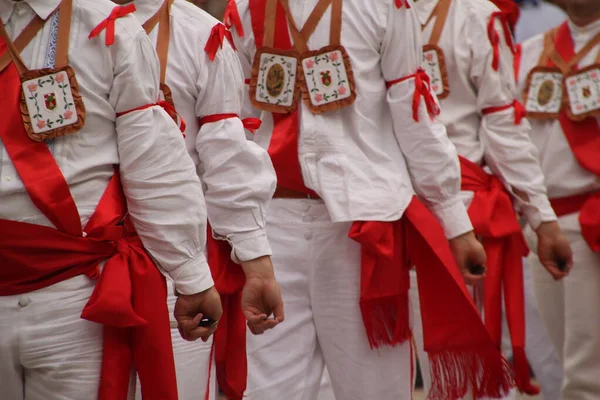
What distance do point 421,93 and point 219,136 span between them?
2.21 ft

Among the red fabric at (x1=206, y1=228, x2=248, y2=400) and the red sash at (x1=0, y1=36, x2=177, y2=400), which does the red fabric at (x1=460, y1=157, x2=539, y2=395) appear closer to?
the red fabric at (x1=206, y1=228, x2=248, y2=400)

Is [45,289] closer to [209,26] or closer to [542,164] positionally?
[209,26]

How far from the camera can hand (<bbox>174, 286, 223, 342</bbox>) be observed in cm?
248

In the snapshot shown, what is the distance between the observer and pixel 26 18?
7.73ft

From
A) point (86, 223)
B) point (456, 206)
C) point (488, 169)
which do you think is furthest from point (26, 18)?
point (488, 169)

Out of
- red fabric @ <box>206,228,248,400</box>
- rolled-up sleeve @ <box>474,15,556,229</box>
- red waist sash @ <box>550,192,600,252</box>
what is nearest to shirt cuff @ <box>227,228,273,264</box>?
red fabric @ <box>206,228,248,400</box>

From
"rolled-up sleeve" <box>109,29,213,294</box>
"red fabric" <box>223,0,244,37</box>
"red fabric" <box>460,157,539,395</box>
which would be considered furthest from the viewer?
"red fabric" <box>460,157,539,395</box>

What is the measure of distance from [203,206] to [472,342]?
47.9 inches

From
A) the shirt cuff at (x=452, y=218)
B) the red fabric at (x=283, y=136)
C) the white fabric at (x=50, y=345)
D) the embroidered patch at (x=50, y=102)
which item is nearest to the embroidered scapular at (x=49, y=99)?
the embroidered patch at (x=50, y=102)

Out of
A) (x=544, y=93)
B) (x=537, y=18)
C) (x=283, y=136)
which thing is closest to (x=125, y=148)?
(x=283, y=136)

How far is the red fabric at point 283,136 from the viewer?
3.23 metres

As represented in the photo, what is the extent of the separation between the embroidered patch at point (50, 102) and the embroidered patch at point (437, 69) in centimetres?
186

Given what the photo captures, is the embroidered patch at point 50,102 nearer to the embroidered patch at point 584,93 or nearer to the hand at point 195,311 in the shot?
the hand at point 195,311

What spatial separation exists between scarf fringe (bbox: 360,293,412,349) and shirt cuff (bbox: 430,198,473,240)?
0.26 meters
